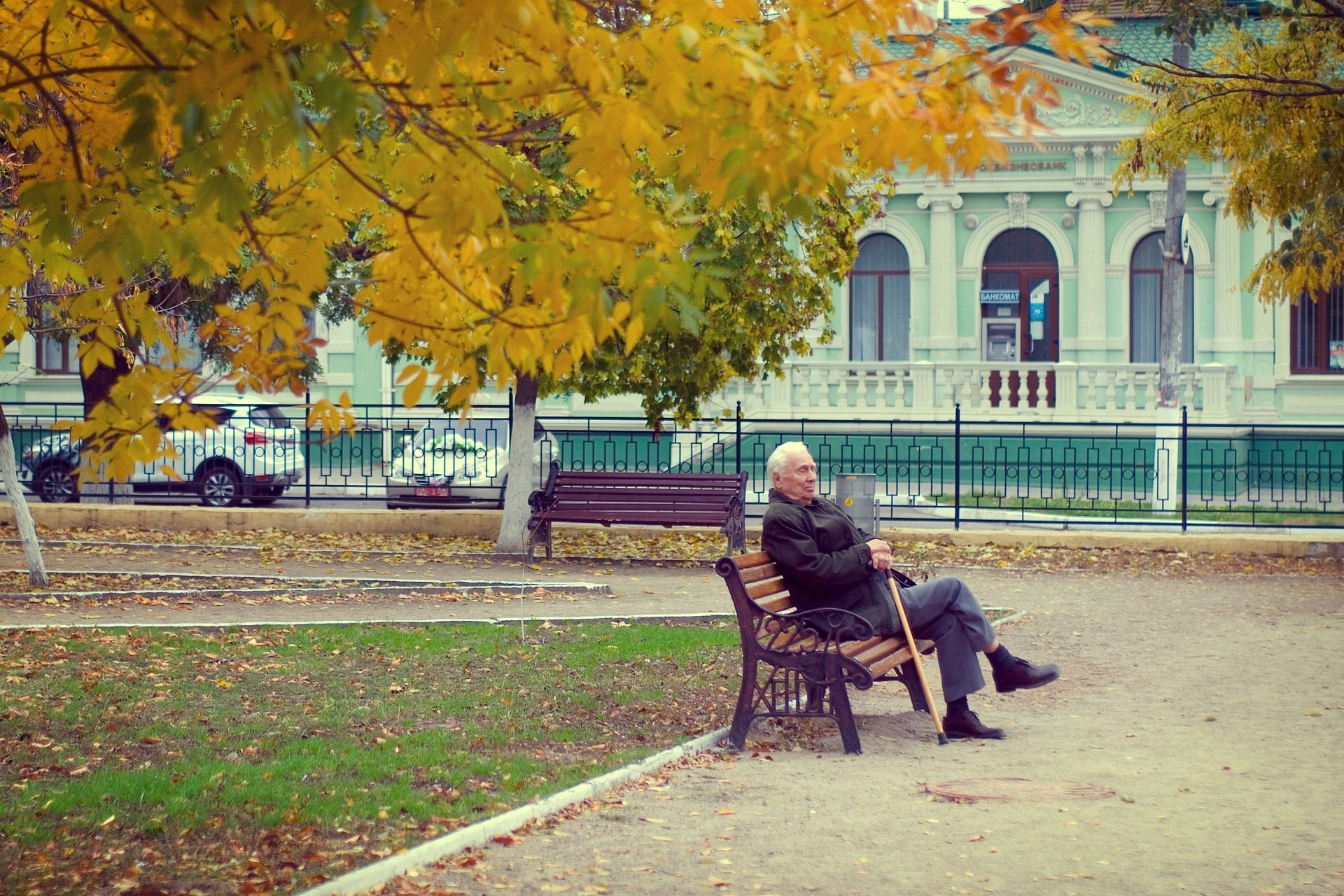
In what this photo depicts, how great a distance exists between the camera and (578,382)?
15.6 metres

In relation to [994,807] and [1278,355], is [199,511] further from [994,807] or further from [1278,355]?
[1278,355]

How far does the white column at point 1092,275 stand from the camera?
3045cm

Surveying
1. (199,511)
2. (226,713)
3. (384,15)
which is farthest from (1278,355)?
(384,15)

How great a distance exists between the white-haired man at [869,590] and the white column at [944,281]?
2403cm

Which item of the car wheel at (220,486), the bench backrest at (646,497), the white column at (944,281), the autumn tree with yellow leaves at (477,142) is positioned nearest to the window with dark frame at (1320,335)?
the white column at (944,281)

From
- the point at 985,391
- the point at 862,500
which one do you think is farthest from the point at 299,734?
the point at 985,391

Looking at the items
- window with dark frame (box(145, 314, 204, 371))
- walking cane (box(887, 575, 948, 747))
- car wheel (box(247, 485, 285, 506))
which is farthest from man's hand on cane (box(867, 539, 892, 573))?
car wheel (box(247, 485, 285, 506))

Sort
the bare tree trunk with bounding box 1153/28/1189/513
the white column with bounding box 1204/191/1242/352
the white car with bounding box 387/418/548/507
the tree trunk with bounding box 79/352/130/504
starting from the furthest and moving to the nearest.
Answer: the white column with bounding box 1204/191/1242/352 → the bare tree trunk with bounding box 1153/28/1189/513 → the white car with bounding box 387/418/548/507 → the tree trunk with bounding box 79/352/130/504

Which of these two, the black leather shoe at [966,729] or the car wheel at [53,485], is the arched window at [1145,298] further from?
the black leather shoe at [966,729]

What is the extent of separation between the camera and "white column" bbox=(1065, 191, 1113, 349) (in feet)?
99.9

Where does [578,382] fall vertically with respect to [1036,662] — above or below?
above

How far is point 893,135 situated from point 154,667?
20.1 feet

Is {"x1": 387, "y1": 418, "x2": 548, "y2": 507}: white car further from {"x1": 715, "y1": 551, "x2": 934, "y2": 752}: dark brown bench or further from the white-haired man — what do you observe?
{"x1": 715, "y1": 551, "x2": 934, "y2": 752}: dark brown bench

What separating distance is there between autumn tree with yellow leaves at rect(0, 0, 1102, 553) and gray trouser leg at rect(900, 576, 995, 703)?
3116mm
